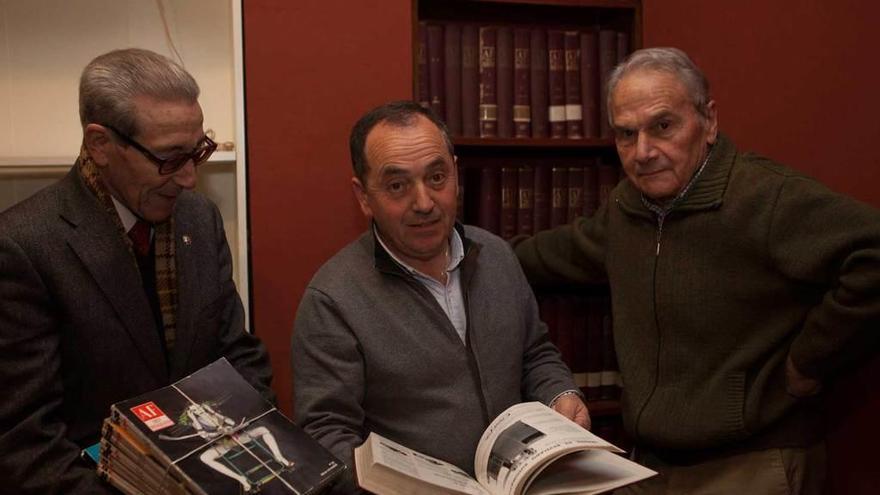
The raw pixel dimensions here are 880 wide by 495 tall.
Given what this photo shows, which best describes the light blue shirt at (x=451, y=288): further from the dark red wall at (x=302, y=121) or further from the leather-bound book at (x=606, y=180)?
the leather-bound book at (x=606, y=180)

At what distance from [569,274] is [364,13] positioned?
886 mm

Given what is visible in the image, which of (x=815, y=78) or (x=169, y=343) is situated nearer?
(x=169, y=343)

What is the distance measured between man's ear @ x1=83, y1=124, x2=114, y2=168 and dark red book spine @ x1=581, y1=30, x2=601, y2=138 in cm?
137

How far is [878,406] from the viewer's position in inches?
71.0

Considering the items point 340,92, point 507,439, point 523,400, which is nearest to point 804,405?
point 523,400

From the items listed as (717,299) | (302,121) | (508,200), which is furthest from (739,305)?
(302,121)

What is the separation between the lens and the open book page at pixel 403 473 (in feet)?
3.91

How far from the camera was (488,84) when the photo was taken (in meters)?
2.19

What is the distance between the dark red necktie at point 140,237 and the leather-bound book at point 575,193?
1236 millimetres

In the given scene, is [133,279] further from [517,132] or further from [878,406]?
[878,406]

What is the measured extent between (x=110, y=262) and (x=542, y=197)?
1.27 m

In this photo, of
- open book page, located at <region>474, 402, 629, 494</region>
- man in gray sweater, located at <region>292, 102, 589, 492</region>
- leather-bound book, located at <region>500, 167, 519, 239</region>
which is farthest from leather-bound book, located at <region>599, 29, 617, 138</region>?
open book page, located at <region>474, 402, 629, 494</region>

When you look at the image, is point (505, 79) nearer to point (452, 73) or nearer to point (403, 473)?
point (452, 73)

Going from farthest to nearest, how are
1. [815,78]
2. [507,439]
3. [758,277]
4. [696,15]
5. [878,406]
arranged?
[696,15] → [815,78] → [878,406] → [758,277] → [507,439]
